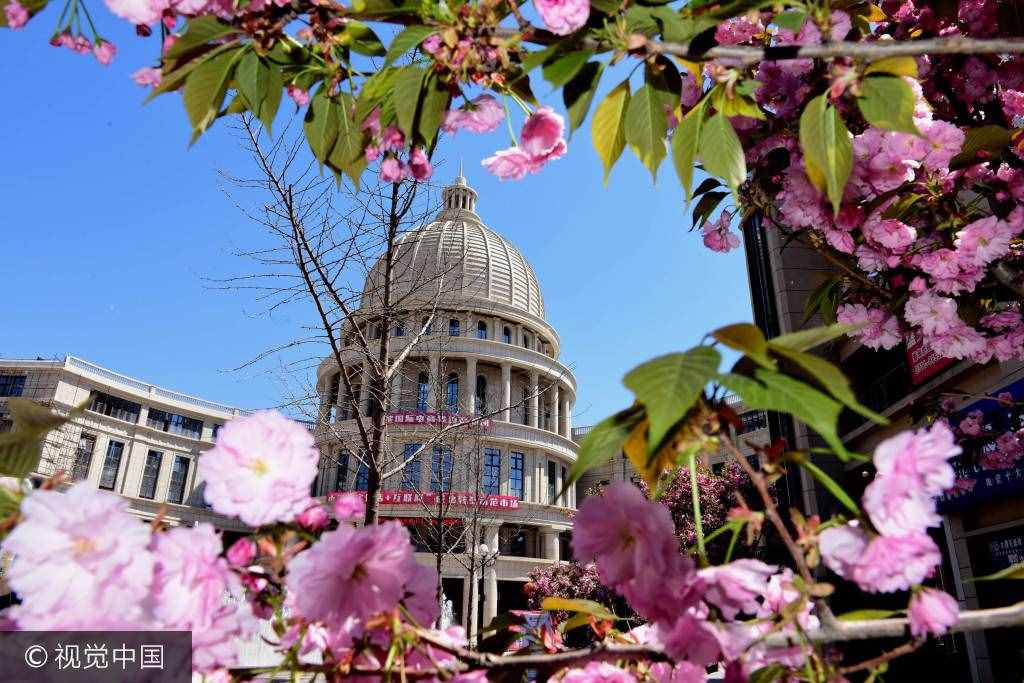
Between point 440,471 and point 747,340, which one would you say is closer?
point 747,340

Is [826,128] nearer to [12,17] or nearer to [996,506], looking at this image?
[12,17]

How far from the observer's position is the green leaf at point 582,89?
1.27 m

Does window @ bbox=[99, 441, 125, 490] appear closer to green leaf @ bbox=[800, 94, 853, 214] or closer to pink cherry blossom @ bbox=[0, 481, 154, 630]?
pink cherry blossom @ bbox=[0, 481, 154, 630]

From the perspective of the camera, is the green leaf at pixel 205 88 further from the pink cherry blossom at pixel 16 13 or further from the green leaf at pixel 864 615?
the green leaf at pixel 864 615

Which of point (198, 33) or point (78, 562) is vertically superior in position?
point (198, 33)

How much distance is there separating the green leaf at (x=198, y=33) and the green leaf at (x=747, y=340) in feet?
3.50

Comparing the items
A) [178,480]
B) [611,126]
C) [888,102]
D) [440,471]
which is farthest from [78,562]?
[178,480]

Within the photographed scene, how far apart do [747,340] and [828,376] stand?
0.25 ft

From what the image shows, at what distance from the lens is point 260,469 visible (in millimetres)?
688

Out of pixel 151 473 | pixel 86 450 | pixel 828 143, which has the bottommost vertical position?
pixel 828 143

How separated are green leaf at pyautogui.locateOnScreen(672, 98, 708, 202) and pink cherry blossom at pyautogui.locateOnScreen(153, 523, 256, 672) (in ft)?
3.36

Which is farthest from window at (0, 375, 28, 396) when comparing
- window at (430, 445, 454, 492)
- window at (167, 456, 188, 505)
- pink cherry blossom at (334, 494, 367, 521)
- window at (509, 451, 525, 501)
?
pink cherry blossom at (334, 494, 367, 521)

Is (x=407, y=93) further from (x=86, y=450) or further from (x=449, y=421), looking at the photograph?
(x=86, y=450)

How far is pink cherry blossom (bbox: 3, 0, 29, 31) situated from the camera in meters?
1.24
